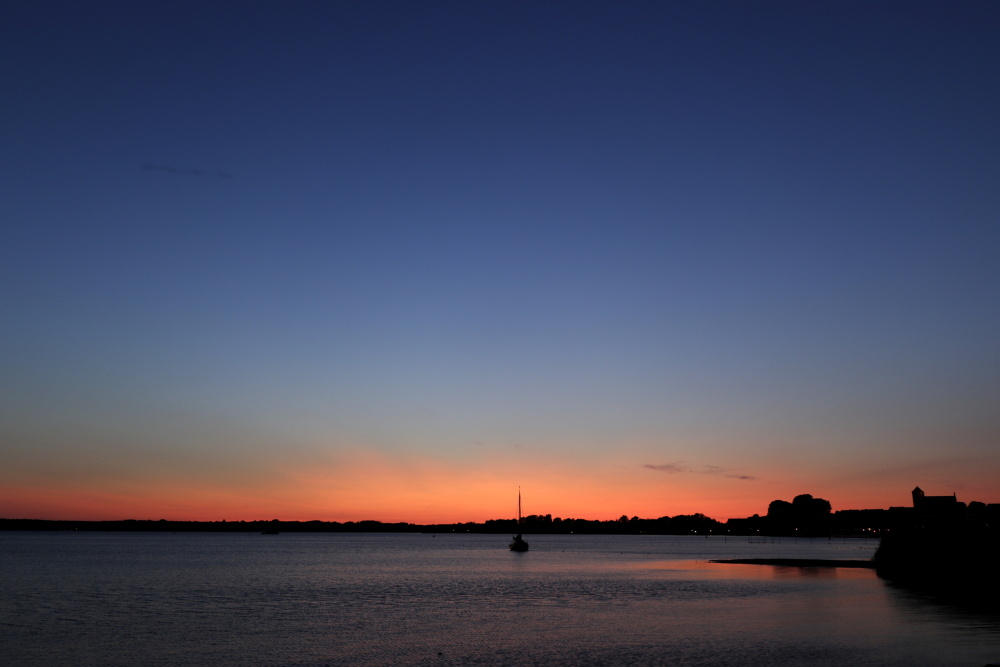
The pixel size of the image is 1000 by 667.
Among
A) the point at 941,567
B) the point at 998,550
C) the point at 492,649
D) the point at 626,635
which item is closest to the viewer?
the point at 492,649

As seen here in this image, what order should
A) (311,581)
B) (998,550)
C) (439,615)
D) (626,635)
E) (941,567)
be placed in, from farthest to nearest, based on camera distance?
1. (311,581)
2. (941,567)
3. (998,550)
4. (439,615)
5. (626,635)

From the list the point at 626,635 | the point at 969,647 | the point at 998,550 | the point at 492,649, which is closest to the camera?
the point at 969,647

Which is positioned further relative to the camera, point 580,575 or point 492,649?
point 580,575

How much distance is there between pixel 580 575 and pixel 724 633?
69.6 m

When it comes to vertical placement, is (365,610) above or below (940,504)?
below

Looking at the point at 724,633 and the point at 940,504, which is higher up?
the point at 940,504

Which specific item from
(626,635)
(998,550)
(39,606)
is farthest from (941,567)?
(39,606)

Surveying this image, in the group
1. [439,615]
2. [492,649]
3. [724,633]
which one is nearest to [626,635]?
[724,633]

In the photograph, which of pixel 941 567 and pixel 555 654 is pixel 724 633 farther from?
pixel 941 567

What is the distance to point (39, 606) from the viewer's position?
70.7 m

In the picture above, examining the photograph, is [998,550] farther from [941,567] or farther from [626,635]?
[626,635]

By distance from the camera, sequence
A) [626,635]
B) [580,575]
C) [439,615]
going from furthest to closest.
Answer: [580,575] < [439,615] < [626,635]

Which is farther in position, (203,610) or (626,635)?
(203,610)

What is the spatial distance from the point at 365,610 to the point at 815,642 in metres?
38.1
